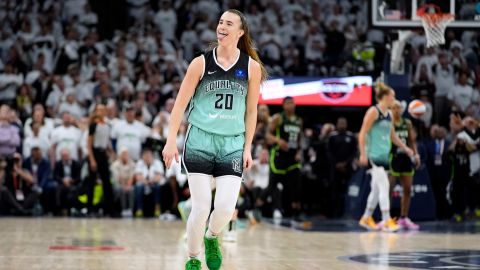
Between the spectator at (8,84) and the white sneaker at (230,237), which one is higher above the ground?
the spectator at (8,84)

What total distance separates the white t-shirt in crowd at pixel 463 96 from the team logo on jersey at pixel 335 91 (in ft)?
7.86

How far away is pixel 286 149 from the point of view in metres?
17.9

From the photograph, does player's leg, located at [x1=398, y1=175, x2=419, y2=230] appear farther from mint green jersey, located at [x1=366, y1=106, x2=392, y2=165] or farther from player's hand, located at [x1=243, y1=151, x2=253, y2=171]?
player's hand, located at [x1=243, y1=151, x2=253, y2=171]

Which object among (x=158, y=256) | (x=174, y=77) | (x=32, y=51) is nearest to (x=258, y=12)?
(x=174, y=77)

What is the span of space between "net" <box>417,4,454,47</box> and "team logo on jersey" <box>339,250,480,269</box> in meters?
6.61

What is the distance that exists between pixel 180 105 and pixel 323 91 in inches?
593

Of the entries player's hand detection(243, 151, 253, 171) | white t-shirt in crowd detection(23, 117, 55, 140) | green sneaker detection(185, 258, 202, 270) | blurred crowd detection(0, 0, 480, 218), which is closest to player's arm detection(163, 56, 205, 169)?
player's hand detection(243, 151, 253, 171)

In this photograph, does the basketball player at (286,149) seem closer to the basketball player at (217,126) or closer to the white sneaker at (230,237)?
the white sneaker at (230,237)

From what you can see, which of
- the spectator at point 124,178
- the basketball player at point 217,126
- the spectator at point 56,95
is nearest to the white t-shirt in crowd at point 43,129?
the spectator at point 56,95

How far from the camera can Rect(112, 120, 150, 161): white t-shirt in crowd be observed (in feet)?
67.4

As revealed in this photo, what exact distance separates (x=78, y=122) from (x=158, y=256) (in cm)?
1046

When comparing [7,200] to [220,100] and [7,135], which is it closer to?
[7,135]

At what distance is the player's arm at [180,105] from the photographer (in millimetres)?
7848

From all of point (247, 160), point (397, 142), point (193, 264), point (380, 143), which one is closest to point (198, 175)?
point (247, 160)
